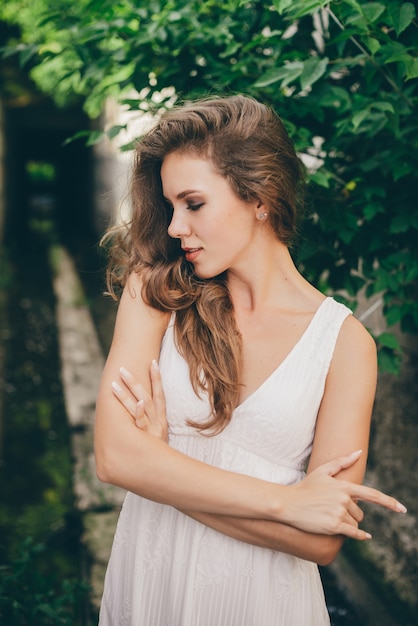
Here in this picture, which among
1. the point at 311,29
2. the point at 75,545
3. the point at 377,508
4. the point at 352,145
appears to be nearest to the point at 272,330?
the point at 352,145

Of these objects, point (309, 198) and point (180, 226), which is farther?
point (309, 198)

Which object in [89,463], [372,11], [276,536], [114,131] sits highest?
[372,11]

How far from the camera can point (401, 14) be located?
201 cm

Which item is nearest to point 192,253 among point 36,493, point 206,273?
point 206,273

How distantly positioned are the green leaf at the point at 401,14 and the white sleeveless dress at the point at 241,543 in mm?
878

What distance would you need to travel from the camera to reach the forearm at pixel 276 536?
1.67m

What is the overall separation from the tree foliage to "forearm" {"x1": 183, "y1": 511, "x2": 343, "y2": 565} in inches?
44.9

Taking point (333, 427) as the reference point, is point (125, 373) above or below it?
above

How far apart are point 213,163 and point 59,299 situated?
9857 mm

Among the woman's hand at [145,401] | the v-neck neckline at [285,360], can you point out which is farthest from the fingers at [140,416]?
the v-neck neckline at [285,360]

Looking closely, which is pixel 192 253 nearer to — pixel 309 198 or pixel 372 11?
pixel 309 198

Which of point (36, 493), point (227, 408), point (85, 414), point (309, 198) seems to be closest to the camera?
point (227, 408)

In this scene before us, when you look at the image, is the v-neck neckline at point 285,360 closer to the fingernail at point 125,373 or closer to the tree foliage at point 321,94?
the fingernail at point 125,373

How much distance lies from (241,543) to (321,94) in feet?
5.37
